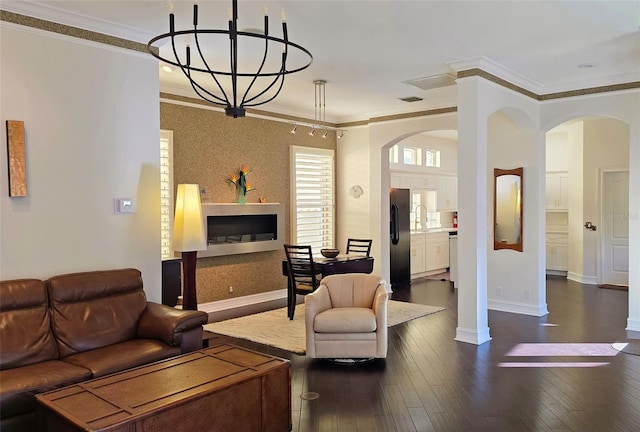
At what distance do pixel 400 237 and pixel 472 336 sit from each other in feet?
13.5

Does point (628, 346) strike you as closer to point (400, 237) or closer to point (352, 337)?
point (352, 337)

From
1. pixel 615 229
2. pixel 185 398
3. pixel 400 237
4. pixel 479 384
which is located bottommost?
pixel 479 384

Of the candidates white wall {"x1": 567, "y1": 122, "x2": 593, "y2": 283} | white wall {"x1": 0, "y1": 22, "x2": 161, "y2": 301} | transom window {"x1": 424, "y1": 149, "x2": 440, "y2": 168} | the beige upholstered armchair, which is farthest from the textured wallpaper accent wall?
white wall {"x1": 567, "y1": 122, "x2": 593, "y2": 283}

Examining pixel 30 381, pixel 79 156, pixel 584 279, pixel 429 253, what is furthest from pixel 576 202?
pixel 30 381

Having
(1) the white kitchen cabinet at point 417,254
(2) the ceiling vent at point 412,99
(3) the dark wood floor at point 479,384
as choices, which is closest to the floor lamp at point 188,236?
(3) the dark wood floor at point 479,384

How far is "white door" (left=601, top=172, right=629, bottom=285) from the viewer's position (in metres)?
8.79

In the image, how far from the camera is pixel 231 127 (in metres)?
7.17

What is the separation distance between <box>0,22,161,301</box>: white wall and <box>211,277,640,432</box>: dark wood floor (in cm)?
187

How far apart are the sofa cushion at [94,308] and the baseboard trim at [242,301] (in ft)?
8.80

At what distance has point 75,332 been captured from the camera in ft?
11.9

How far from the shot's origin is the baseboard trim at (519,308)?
21.6 feet

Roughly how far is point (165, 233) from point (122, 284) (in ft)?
7.60

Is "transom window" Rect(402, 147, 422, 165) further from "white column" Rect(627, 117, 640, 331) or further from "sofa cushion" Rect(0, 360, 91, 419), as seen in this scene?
"sofa cushion" Rect(0, 360, 91, 419)

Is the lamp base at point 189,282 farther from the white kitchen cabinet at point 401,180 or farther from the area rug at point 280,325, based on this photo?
the white kitchen cabinet at point 401,180
